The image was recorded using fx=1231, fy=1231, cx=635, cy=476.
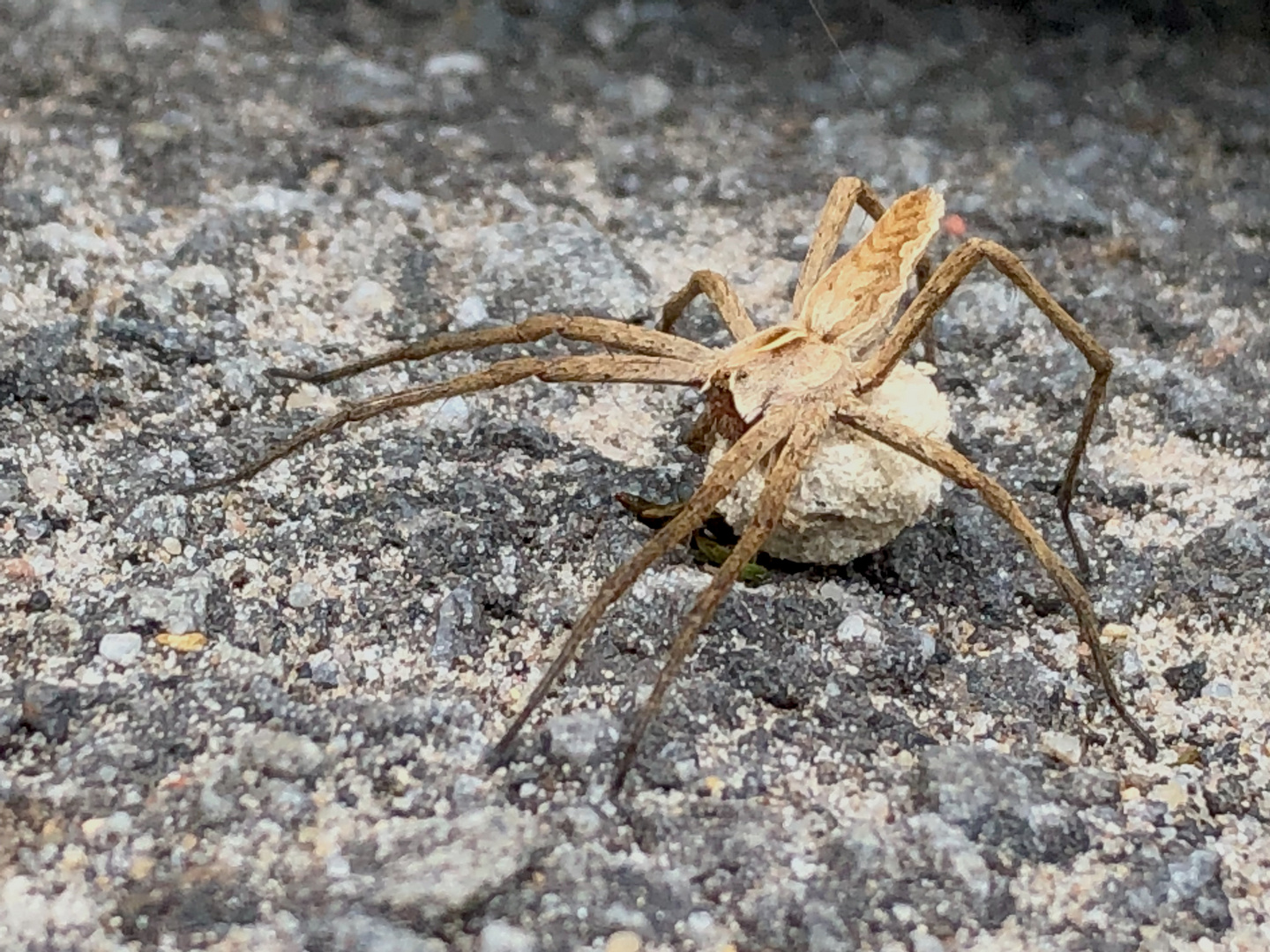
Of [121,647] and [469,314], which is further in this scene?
[469,314]

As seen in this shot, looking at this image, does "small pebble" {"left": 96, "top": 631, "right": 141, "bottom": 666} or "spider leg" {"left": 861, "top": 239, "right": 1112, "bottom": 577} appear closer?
"small pebble" {"left": 96, "top": 631, "right": 141, "bottom": 666}

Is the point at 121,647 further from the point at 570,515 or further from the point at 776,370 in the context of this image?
the point at 776,370

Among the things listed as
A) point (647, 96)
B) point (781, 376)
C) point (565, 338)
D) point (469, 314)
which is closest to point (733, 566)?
point (781, 376)

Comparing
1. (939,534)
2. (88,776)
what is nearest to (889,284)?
(939,534)

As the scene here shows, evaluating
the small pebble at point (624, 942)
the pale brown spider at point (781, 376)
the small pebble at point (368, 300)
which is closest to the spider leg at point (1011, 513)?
the pale brown spider at point (781, 376)

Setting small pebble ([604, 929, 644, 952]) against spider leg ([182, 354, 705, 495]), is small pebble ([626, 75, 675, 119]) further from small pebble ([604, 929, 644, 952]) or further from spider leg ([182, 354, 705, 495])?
small pebble ([604, 929, 644, 952])

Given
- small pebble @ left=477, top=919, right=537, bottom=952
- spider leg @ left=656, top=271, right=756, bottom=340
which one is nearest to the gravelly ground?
small pebble @ left=477, top=919, right=537, bottom=952

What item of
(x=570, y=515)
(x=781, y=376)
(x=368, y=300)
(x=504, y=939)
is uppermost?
(x=368, y=300)
